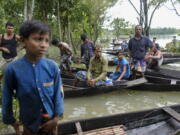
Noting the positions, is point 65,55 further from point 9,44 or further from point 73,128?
point 73,128

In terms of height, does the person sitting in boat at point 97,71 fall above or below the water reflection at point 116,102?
above

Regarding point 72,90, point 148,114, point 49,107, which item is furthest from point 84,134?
point 72,90

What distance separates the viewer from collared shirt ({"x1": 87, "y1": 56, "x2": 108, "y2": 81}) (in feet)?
20.5

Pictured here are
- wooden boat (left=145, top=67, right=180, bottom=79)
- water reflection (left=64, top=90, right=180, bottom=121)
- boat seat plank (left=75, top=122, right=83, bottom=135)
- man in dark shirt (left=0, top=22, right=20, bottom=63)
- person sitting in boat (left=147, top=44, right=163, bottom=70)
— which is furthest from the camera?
person sitting in boat (left=147, top=44, right=163, bottom=70)

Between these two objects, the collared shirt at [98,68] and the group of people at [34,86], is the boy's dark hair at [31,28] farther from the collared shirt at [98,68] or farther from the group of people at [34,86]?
the collared shirt at [98,68]

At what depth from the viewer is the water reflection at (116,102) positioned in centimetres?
598

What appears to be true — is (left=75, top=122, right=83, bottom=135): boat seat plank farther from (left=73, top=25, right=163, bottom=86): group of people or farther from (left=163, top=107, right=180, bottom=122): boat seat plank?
(left=73, top=25, right=163, bottom=86): group of people

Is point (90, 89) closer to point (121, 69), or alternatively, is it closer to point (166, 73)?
point (121, 69)

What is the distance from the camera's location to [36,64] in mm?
1856

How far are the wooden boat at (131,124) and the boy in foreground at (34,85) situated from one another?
158 centimetres

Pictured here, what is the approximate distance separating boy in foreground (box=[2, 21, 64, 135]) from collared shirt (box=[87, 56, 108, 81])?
434 centimetres

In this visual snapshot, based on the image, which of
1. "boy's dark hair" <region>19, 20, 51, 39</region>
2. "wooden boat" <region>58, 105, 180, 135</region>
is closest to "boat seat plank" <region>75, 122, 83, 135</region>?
"wooden boat" <region>58, 105, 180, 135</region>

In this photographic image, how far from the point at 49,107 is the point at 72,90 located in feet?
14.7

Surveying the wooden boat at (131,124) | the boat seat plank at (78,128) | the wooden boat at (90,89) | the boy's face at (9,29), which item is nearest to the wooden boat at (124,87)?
the wooden boat at (90,89)
